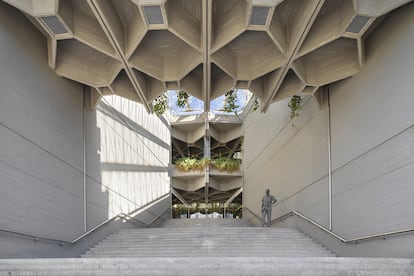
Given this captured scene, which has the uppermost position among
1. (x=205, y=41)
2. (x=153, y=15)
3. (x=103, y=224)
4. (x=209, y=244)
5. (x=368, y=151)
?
(x=153, y=15)

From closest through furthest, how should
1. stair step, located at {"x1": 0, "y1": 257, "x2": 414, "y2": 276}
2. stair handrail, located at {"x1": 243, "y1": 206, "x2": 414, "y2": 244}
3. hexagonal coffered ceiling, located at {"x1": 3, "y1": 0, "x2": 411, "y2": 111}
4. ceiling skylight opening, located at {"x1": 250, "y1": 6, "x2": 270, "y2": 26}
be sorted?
stair step, located at {"x1": 0, "y1": 257, "x2": 414, "y2": 276}, stair handrail, located at {"x1": 243, "y1": 206, "x2": 414, "y2": 244}, ceiling skylight opening, located at {"x1": 250, "y1": 6, "x2": 270, "y2": 26}, hexagonal coffered ceiling, located at {"x1": 3, "y1": 0, "x2": 411, "y2": 111}

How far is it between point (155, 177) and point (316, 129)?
1007 centimetres

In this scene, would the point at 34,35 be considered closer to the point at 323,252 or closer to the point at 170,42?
the point at 170,42

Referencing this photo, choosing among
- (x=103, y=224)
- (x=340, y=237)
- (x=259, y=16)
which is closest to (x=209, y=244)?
(x=340, y=237)

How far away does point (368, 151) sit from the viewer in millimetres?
6426

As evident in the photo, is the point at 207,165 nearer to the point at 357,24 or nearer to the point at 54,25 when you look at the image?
the point at 357,24

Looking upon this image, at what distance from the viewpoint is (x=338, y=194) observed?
7.61m

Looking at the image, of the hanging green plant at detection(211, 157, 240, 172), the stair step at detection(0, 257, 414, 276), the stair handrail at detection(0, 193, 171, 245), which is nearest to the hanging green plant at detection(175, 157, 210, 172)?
the hanging green plant at detection(211, 157, 240, 172)

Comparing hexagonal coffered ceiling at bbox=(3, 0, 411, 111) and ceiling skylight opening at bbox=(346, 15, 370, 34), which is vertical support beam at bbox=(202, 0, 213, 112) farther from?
ceiling skylight opening at bbox=(346, 15, 370, 34)

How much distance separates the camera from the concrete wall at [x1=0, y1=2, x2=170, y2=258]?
17.5 feet

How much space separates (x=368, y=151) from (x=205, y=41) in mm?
3287

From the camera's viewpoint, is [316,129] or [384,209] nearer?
[384,209]

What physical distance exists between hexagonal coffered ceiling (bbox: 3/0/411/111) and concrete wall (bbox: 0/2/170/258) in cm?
49

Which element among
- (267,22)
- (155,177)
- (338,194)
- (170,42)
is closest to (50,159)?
(170,42)
